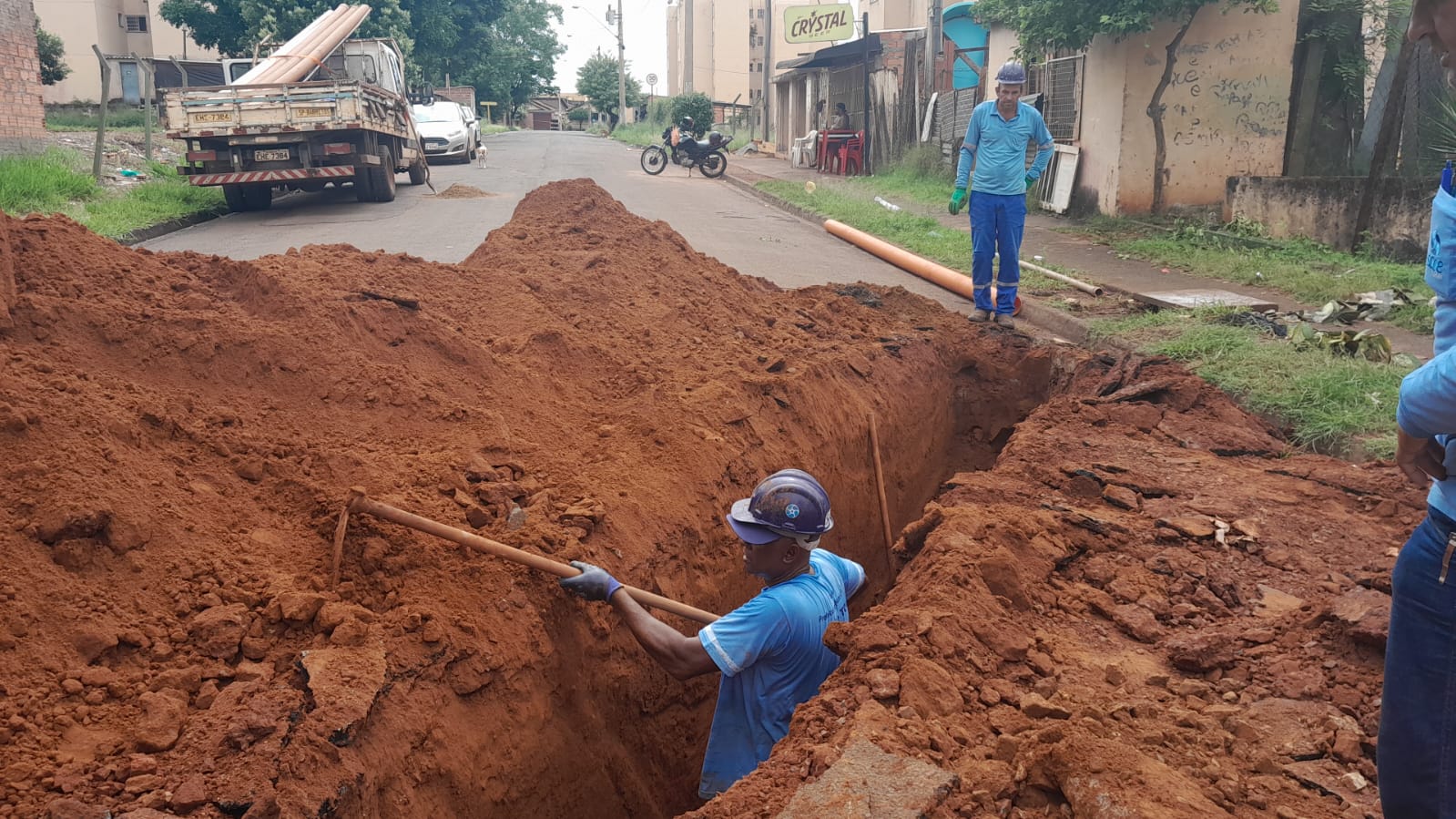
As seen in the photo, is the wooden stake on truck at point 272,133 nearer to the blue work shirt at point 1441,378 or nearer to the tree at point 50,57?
the blue work shirt at point 1441,378

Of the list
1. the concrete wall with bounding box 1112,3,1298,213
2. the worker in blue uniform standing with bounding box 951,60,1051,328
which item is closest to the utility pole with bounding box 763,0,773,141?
the concrete wall with bounding box 1112,3,1298,213

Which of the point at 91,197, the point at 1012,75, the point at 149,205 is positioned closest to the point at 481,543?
the point at 1012,75

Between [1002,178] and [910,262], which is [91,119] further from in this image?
[1002,178]

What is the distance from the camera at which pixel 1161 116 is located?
12.7m

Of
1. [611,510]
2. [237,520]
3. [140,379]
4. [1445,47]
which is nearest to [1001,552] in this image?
[611,510]

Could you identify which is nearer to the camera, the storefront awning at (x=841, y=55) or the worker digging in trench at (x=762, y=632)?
the worker digging in trench at (x=762, y=632)

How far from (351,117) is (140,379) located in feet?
32.9

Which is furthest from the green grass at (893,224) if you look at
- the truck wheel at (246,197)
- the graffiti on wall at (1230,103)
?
the truck wheel at (246,197)

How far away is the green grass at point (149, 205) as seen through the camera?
11273 millimetres

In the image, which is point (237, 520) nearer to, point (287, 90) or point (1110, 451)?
point (1110, 451)

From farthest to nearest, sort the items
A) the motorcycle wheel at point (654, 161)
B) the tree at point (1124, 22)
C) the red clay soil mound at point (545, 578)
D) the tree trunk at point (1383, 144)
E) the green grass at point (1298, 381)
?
1. the motorcycle wheel at point (654, 161)
2. the tree at point (1124, 22)
3. the tree trunk at point (1383, 144)
4. the green grass at point (1298, 381)
5. the red clay soil mound at point (545, 578)

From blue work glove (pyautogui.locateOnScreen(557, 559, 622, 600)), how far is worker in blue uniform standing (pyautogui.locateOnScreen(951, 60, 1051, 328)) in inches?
206

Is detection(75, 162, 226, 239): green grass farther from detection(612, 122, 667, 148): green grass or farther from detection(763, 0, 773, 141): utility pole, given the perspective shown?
detection(612, 122, 667, 148): green grass

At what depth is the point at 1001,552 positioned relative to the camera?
11.8ft
